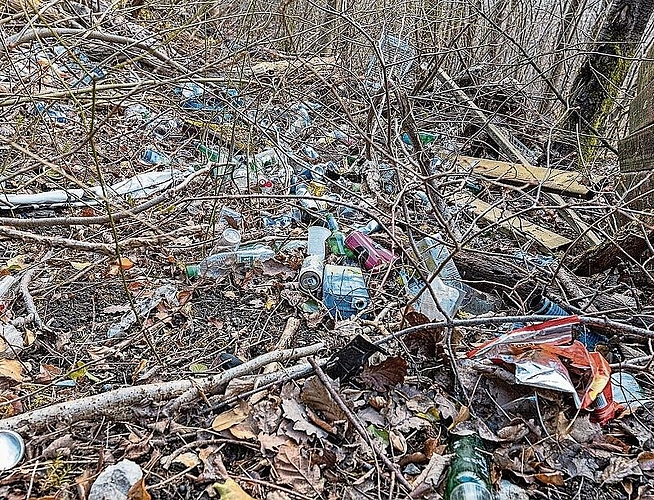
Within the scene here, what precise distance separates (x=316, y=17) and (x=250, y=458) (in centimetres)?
510

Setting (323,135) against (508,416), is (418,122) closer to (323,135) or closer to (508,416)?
(323,135)

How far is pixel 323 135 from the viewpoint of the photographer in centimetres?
471

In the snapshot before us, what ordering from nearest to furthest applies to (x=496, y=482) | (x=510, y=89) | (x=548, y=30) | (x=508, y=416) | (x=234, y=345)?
(x=496, y=482)
(x=508, y=416)
(x=234, y=345)
(x=510, y=89)
(x=548, y=30)

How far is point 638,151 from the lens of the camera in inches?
120

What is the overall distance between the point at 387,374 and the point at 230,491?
73cm

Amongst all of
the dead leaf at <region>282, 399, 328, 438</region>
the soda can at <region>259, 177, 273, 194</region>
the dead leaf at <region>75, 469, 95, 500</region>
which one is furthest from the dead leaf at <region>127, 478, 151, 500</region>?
the soda can at <region>259, 177, 273, 194</region>

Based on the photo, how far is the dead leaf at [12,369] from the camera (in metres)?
2.06

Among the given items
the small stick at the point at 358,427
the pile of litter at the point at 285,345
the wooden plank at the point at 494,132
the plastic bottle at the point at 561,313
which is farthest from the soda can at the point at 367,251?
the wooden plank at the point at 494,132

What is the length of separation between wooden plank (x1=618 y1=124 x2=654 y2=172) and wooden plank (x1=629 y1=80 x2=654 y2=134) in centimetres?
6

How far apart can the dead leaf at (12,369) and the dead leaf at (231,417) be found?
79cm

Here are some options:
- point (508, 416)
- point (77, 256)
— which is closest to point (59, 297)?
point (77, 256)

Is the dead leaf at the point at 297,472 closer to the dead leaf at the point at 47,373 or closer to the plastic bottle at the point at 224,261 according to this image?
the dead leaf at the point at 47,373

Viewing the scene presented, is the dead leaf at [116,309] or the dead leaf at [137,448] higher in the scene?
the dead leaf at [137,448]

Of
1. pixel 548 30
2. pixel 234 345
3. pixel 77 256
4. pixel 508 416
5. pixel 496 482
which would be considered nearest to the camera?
pixel 496 482
